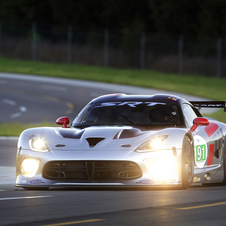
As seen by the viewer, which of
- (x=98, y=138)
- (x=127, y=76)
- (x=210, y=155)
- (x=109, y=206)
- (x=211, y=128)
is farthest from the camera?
(x=127, y=76)

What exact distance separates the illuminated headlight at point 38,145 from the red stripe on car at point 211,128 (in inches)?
105

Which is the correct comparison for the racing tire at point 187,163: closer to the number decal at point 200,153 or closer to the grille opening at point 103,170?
the number decal at point 200,153

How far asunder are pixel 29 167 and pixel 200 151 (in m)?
2.52

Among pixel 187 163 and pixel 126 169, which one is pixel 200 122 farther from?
pixel 126 169

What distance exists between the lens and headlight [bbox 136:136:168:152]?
8.96 m

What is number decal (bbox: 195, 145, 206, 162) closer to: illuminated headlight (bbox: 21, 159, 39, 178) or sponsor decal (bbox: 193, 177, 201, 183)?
sponsor decal (bbox: 193, 177, 201, 183)

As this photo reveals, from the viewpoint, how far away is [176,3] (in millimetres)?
67562

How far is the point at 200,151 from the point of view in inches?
395

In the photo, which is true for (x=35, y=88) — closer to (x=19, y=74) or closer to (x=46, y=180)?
(x=19, y=74)

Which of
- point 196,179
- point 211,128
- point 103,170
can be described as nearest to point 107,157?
point 103,170

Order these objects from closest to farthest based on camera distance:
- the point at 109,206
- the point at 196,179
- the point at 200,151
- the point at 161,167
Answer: the point at 109,206
the point at 161,167
the point at 196,179
the point at 200,151

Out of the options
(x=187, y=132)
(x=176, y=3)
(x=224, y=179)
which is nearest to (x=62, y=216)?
(x=187, y=132)

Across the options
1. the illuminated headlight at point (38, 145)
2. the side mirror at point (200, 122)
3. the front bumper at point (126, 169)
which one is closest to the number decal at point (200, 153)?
the side mirror at point (200, 122)

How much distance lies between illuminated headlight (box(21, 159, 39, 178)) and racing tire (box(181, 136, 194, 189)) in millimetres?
1930
